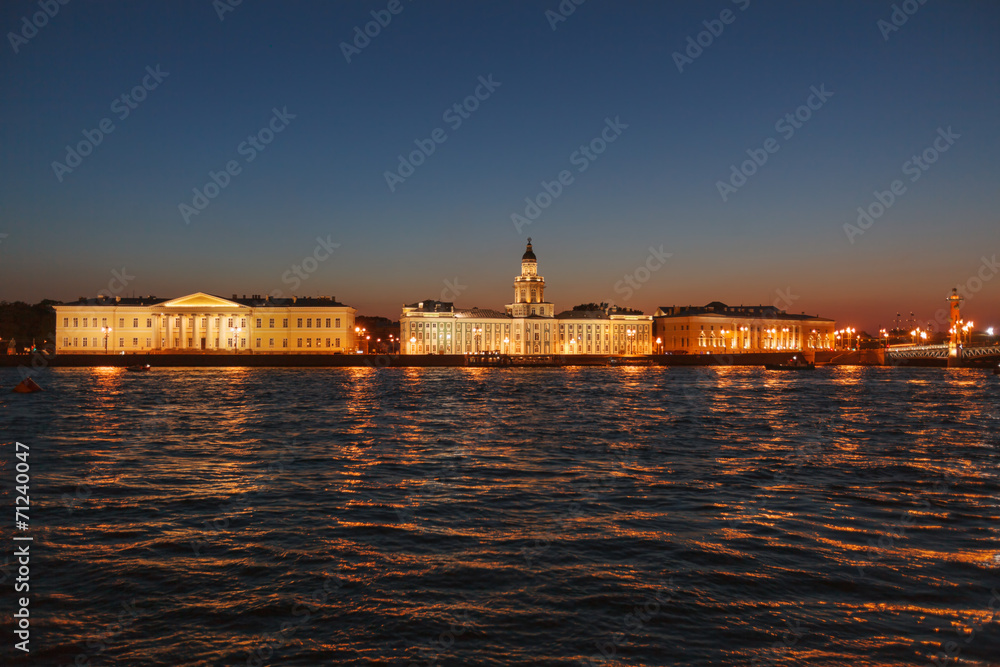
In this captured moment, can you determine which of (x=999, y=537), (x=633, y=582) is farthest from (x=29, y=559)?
(x=999, y=537)

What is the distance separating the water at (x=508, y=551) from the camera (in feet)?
18.3

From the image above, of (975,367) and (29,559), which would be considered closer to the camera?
(29,559)

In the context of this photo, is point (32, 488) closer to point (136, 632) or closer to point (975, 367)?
point (136, 632)

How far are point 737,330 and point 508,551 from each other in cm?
12335

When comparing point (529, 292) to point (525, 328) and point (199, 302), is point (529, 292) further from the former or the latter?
point (199, 302)

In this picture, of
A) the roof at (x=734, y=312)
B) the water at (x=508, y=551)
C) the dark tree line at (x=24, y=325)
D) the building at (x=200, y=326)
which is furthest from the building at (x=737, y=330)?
the water at (x=508, y=551)

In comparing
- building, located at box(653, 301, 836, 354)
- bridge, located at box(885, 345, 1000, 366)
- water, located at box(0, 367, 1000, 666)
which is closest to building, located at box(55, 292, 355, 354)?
building, located at box(653, 301, 836, 354)

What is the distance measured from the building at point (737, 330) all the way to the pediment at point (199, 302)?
216 ft

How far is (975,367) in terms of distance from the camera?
285 feet

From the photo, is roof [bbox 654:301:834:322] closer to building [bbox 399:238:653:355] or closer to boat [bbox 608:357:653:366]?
building [bbox 399:238:653:355]

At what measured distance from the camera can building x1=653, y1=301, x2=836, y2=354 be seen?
404 ft

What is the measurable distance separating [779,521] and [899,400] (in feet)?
90.4

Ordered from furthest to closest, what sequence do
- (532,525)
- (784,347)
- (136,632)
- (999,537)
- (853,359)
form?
(784,347) → (853,359) → (532,525) → (999,537) → (136,632)

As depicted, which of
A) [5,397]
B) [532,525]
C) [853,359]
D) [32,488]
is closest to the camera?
[532,525]
